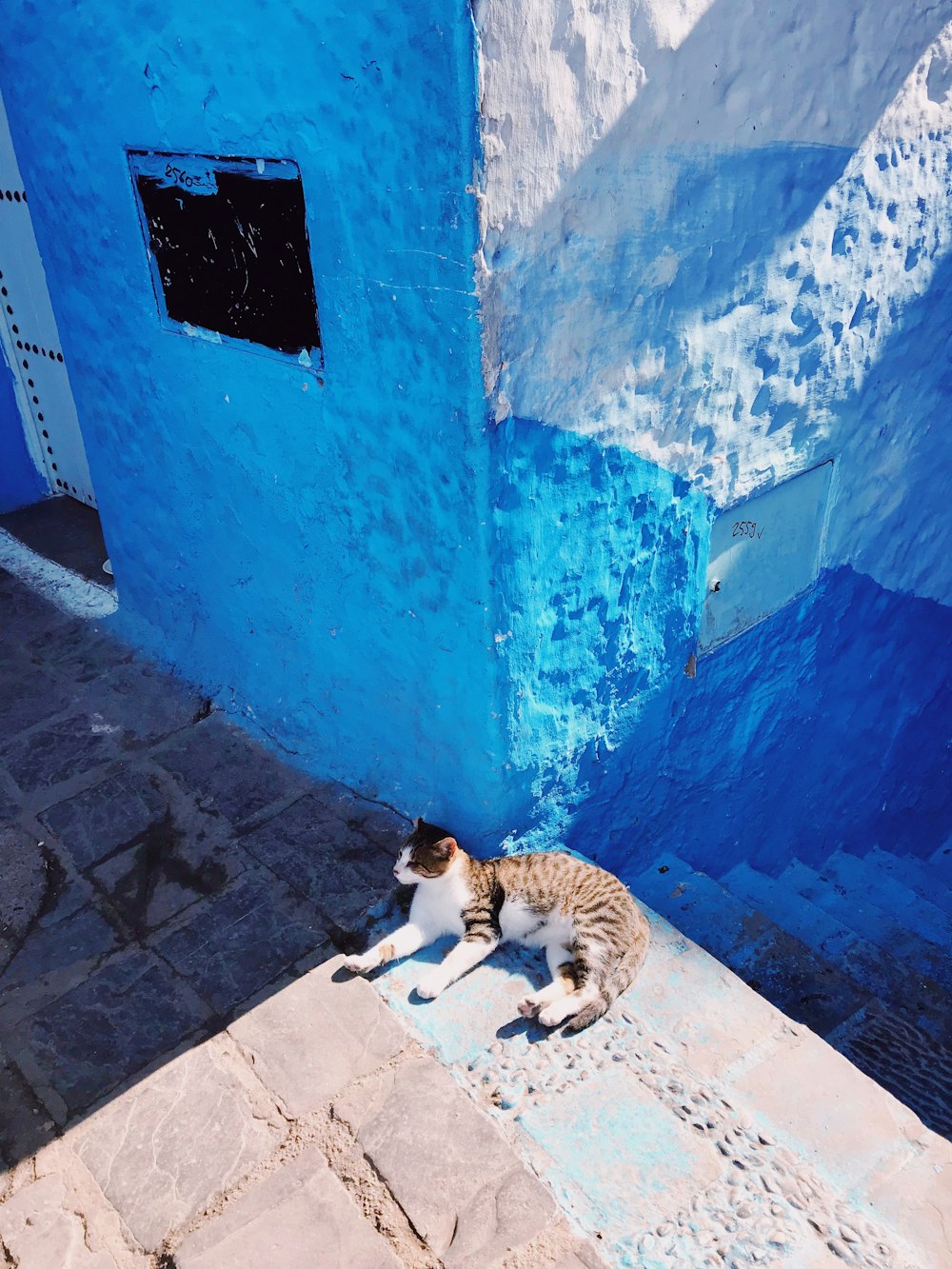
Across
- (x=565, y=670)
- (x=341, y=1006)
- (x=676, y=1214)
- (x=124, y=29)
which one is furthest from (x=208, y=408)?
(x=676, y=1214)

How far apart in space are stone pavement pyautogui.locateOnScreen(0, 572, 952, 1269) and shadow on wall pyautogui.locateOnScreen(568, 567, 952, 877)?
2.18ft

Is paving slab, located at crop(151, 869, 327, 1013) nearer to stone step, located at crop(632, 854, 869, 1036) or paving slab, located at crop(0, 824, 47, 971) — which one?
paving slab, located at crop(0, 824, 47, 971)

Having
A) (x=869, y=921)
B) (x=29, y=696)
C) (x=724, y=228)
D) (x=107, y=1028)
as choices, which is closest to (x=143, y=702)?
(x=29, y=696)

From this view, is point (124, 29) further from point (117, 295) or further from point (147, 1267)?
point (147, 1267)

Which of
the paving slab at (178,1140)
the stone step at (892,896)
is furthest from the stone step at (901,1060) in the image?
the paving slab at (178,1140)

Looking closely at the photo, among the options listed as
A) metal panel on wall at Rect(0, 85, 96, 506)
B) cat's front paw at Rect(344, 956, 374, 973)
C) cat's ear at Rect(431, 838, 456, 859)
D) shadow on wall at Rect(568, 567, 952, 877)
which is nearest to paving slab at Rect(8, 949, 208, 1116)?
cat's front paw at Rect(344, 956, 374, 973)

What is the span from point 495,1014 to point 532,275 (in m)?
2.13

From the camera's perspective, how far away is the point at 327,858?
3.31m

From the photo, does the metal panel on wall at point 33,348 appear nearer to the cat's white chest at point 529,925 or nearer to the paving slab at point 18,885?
the paving slab at point 18,885

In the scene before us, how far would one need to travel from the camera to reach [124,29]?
9.87ft

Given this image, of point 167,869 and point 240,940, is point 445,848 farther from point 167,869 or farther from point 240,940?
point 167,869

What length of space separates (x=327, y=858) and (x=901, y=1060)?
2.41 meters

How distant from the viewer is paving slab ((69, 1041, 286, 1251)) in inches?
88.5

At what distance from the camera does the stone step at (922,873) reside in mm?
5523
